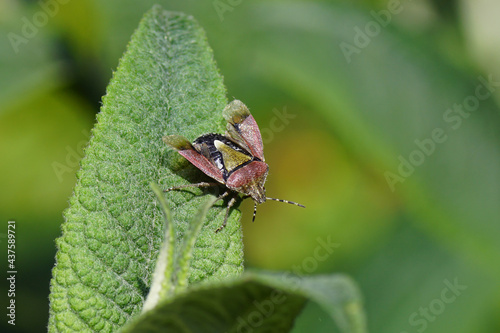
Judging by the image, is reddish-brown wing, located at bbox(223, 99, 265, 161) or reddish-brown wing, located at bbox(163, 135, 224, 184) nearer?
reddish-brown wing, located at bbox(163, 135, 224, 184)

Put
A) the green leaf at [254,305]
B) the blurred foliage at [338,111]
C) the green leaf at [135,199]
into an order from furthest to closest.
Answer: the blurred foliage at [338,111] < the green leaf at [135,199] < the green leaf at [254,305]

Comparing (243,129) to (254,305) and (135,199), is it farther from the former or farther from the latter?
(254,305)

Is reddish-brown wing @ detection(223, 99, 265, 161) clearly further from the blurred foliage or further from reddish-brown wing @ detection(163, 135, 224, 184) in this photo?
the blurred foliage

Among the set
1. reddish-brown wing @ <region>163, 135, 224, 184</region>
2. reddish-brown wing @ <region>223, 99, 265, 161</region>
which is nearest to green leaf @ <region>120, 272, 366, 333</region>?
reddish-brown wing @ <region>163, 135, 224, 184</region>

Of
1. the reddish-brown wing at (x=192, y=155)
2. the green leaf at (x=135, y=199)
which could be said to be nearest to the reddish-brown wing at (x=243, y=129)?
the reddish-brown wing at (x=192, y=155)

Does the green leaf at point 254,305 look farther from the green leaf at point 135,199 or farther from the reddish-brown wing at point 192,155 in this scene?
the reddish-brown wing at point 192,155

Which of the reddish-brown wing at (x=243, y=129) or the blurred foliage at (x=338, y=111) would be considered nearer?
the reddish-brown wing at (x=243, y=129)

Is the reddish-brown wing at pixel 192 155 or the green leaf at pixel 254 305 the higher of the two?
the green leaf at pixel 254 305

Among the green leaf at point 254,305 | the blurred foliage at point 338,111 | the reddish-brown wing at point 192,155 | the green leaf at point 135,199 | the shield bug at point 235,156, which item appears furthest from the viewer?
the blurred foliage at point 338,111
